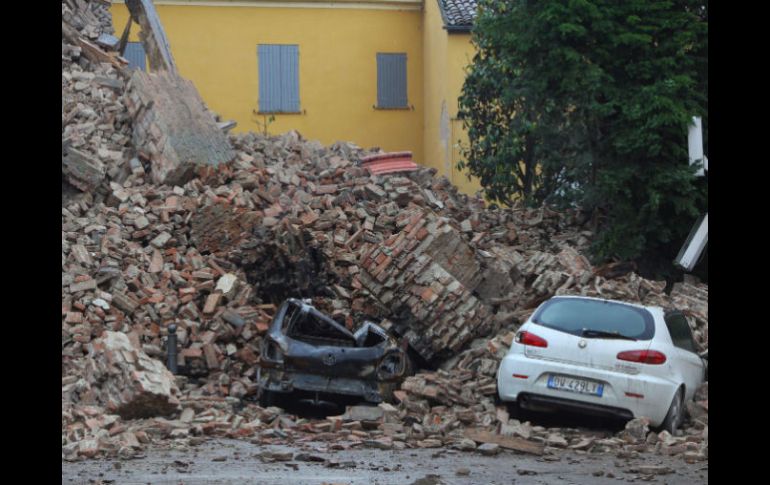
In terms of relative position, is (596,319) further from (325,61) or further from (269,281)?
(325,61)

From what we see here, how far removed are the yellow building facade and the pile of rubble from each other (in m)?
11.6

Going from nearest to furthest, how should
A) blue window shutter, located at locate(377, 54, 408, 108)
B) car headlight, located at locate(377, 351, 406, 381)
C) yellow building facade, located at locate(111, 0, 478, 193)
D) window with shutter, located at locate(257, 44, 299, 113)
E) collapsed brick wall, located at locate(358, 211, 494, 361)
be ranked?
car headlight, located at locate(377, 351, 406, 381) < collapsed brick wall, located at locate(358, 211, 494, 361) < yellow building facade, located at locate(111, 0, 478, 193) < window with shutter, located at locate(257, 44, 299, 113) < blue window shutter, located at locate(377, 54, 408, 108)

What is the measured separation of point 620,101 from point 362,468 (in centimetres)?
1275

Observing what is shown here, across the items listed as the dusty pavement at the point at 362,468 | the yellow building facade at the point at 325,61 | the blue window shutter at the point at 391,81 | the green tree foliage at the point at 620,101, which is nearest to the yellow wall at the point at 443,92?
the yellow building facade at the point at 325,61

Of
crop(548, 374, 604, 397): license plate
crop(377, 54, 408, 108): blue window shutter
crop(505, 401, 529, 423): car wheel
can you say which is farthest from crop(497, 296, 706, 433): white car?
crop(377, 54, 408, 108): blue window shutter

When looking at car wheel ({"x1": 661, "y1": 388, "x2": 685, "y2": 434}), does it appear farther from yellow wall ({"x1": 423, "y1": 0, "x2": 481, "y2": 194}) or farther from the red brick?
yellow wall ({"x1": 423, "y1": 0, "x2": 481, "y2": 194})

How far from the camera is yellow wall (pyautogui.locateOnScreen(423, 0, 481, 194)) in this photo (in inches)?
1298

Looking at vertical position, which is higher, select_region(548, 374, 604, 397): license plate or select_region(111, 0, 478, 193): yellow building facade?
select_region(111, 0, 478, 193): yellow building facade

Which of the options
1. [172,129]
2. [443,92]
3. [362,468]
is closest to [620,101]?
[172,129]

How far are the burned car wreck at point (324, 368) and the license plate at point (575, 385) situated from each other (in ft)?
7.48

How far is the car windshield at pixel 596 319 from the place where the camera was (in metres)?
12.8
